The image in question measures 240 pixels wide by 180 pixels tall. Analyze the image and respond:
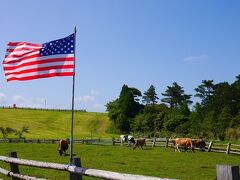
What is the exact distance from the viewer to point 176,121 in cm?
8950

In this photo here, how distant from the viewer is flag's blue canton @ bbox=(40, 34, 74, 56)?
52.6ft

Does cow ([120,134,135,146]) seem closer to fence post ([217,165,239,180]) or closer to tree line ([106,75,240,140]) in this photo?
tree line ([106,75,240,140])

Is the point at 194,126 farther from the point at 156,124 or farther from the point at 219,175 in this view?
the point at 219,175

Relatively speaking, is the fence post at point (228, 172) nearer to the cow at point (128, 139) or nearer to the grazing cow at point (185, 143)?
the grazing cow at point (185, 143)

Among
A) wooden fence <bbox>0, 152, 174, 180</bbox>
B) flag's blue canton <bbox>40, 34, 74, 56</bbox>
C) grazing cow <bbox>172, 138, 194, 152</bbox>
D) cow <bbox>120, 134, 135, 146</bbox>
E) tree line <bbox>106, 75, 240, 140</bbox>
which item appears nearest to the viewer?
wooden fence <bbox>0, 152, 174, 180</bbox>

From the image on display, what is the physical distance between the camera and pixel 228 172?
5.43 meters

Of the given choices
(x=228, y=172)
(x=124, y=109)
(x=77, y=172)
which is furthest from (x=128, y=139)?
(x=124, y=109)

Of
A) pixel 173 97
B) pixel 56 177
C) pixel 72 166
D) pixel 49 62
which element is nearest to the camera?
pixel 72 166

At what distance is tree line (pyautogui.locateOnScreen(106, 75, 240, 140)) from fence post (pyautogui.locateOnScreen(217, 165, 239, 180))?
61727 mm

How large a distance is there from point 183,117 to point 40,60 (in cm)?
Answer: 7717

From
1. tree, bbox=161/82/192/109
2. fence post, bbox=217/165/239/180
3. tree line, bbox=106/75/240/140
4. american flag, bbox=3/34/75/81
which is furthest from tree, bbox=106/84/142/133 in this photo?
fence post, bbox=217/165/239/180

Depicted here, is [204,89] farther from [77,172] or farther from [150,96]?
[77,172]

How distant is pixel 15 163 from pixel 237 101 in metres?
77.8

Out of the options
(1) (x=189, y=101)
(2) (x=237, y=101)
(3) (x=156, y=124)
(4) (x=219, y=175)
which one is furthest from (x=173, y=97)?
(4) (x=219, y=175)
